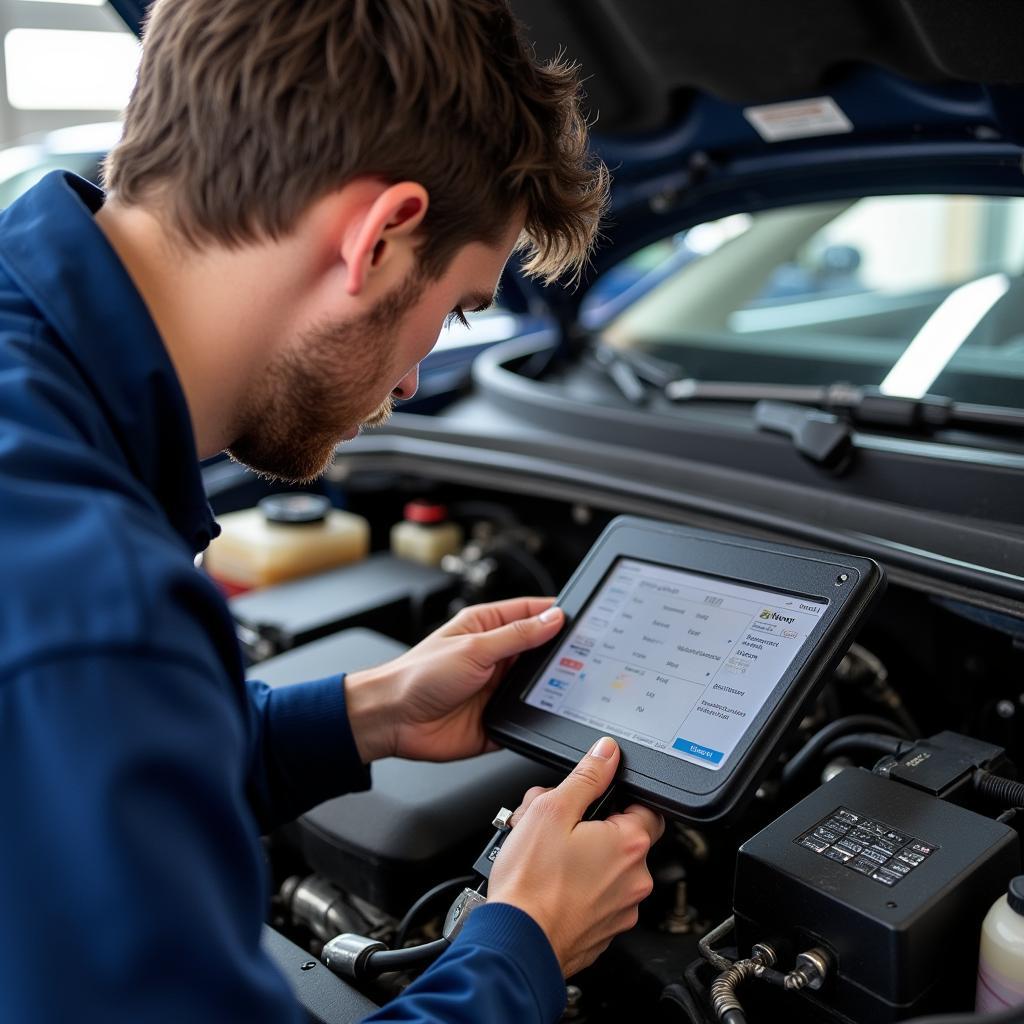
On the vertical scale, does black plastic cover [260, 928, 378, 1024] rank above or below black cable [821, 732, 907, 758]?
below

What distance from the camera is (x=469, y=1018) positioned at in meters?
0.68

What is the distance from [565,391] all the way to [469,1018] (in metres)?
1.17

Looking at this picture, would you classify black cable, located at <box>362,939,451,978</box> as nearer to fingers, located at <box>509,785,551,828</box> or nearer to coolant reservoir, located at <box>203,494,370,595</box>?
fingers, located at <box>509,785,551,828</box>

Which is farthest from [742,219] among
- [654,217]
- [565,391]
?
[565,391]

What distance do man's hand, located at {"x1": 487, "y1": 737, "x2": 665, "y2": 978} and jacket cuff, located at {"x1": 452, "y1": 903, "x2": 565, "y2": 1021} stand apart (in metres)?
0.01

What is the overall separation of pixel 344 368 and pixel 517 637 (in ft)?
1.16

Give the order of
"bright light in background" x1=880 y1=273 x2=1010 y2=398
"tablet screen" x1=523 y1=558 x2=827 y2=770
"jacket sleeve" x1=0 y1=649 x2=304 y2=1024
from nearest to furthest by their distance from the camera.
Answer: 1. "jacket sleeve" x1=0 y1=649 x2=304 y2=1024
2. "tablet screen" x1=523 y1=558 x2=827 y2=770
3. "bright light in background" x1=880 y1=273 x2=1010 y2=398

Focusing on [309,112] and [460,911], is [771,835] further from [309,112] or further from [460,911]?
[309,112]

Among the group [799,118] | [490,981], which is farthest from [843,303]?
[490,981]

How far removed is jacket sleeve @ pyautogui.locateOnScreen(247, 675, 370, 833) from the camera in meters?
1.06

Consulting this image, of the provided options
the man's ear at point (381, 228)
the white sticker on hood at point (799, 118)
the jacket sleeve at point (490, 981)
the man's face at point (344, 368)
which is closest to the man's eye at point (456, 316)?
the man's face at point (344, 368)

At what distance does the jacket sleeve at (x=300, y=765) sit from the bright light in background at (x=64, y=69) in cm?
564

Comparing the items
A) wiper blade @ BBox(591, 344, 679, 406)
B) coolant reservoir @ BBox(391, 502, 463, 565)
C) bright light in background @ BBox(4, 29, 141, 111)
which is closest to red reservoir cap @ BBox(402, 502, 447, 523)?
coolant reservoir @ BBox(391, 502, 463, 565)

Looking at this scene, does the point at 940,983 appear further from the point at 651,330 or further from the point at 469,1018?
the point at 651,330
